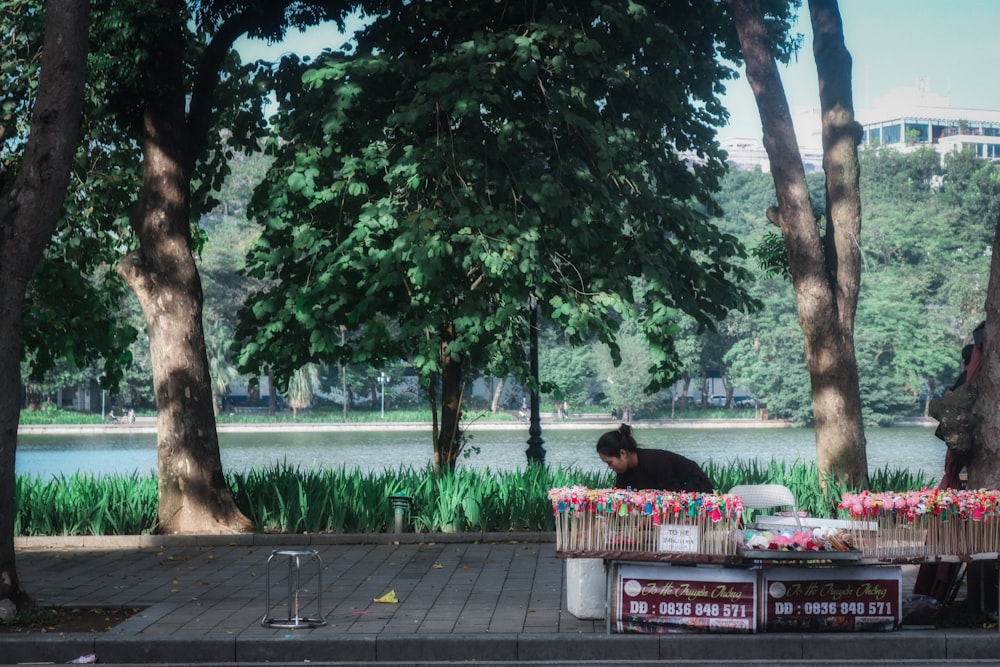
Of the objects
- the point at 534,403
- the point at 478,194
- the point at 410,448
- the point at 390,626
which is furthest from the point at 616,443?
the point at 410,448

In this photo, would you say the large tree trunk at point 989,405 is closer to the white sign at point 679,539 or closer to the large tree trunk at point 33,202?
the white sign at point 679,539

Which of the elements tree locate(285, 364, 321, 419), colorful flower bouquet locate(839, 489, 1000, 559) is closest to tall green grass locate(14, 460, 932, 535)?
colorful flower bouquet locate(839, 489, 1000, 559)

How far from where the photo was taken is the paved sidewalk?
891 centimetres

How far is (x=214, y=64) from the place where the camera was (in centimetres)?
1655

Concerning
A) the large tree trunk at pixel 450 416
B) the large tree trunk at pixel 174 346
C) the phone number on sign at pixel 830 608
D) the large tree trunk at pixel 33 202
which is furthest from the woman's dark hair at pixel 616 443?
the large tree trunk at pixel 450 416

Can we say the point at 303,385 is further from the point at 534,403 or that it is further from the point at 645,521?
the point at 645,521

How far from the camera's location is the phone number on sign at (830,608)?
360 inches

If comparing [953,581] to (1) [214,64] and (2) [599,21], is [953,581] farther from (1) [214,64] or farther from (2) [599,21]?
(1) [214,64]

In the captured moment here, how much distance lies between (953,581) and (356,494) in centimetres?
768

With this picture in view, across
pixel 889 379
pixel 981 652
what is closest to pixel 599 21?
pixel 981 652

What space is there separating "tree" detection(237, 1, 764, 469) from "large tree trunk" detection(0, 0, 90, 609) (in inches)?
209

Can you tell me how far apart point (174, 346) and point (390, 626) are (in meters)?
6.98

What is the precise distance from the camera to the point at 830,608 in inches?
361

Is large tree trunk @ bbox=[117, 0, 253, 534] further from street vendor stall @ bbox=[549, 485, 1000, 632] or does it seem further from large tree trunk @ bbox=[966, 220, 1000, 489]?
large tree trunk @ bbox=[966, 220, 1000, 489]
